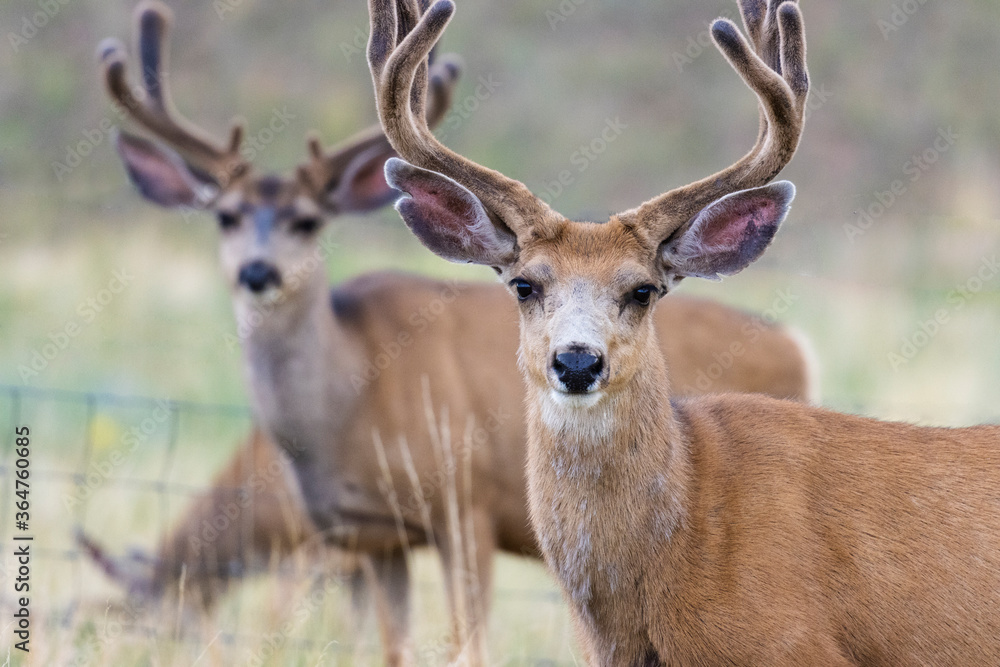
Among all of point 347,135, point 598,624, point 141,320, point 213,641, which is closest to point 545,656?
point 213,641

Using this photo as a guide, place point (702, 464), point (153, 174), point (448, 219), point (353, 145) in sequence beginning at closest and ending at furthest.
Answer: point (702, 464), point (448, 219), point (353, 145), point (153, 174)

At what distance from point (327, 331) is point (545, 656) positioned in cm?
225

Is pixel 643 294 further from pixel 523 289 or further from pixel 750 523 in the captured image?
pixel 750 523

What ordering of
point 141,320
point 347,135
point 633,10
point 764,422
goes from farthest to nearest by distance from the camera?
point 633,10 < point 347,135 < point 141,320 < point 764,422

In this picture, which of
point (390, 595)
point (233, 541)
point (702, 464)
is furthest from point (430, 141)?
point (233, 541)

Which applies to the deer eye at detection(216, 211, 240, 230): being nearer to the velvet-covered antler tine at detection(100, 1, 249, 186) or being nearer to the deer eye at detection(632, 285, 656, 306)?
the velvet-covered antler tine at detection(100, 1, 249, 186)

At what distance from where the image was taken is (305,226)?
805 cm

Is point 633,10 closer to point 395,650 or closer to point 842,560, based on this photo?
point 395,650

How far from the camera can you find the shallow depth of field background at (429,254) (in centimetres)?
815

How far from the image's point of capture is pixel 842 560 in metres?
4.09

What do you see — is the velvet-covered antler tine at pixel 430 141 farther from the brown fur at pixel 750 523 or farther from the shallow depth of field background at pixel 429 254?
the shallow depth of field background at pixel 429 254

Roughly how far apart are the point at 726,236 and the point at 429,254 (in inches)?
404

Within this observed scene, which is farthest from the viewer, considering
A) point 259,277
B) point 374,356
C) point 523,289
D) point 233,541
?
point 233,541

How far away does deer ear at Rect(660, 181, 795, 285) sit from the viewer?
4512 mm
